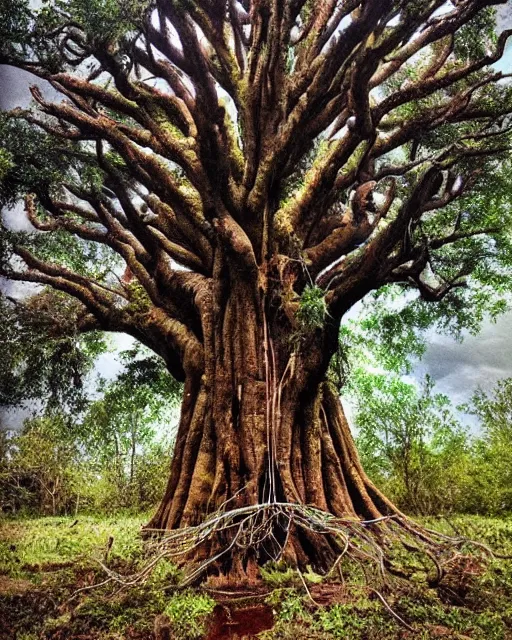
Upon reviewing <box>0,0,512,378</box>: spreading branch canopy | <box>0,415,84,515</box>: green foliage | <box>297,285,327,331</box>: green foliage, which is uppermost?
<box>0,0,512,378</box>: spreading branch canopy

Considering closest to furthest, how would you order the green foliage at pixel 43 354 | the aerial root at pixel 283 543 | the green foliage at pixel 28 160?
the aerial root at pixel 283 543 → the green foliage at pixel 43 354 → the green foliage at pixel 28 160

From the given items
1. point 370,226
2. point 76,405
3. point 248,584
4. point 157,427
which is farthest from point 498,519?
point 76,405

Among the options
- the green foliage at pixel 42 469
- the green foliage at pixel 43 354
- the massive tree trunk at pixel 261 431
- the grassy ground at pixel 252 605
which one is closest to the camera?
the grassy ground at pixel 252 605

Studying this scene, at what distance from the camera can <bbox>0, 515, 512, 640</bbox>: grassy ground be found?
97.2 inches

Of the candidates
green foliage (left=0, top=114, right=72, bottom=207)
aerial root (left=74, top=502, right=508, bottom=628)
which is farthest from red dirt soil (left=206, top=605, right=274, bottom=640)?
green foliage (left=0, top=114, right=72, bottom=207)

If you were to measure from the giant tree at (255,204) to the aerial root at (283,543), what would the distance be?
0.09m

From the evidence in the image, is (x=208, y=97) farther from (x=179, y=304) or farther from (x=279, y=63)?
(x=179, y=304)

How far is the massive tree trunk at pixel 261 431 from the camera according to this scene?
11.2 feet

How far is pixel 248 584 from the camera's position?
299cm

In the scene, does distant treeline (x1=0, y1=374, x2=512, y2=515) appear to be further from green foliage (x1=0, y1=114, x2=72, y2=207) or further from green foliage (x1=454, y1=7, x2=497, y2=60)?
green foliage (x1=454, y1=7, x2=497, y2=60)

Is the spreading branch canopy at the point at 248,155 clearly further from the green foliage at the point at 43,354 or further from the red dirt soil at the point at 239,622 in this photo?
the red dirt soil at the point at 239,622

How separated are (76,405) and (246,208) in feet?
8.27

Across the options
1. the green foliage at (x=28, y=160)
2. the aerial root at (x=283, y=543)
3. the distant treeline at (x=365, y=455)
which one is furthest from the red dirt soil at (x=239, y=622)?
the green foliage at (x=28, y=160)

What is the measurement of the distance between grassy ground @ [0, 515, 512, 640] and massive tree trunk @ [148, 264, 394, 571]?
0.44 m
